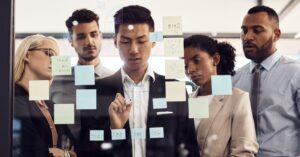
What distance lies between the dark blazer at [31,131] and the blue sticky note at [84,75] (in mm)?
205

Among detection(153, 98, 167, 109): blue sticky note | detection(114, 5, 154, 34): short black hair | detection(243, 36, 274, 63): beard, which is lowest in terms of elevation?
detection(153, 98, 167, 109): blue sticky note

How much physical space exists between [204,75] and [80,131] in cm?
71

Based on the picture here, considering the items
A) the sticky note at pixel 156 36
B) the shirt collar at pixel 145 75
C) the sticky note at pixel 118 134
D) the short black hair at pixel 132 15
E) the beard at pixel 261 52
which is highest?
the short black hair at pixel 132 15

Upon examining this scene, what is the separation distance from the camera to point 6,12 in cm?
209

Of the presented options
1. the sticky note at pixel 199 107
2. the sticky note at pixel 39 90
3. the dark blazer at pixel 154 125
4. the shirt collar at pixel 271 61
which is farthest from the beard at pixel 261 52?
the sticky note at pixel 39 90

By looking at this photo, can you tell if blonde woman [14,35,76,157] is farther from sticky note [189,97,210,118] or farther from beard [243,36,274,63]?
beard [243,36,274,63]

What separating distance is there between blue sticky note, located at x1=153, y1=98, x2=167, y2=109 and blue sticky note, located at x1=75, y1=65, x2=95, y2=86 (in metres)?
0.34

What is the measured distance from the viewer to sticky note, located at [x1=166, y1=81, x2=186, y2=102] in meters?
2.10

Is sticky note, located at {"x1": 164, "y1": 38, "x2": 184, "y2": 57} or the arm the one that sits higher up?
sticky note, located at {"x1": 164, "y1": 38, "x2": 184, "y2": 57}

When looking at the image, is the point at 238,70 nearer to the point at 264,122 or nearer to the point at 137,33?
the point at 264,122

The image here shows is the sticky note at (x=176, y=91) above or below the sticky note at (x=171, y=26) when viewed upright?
below

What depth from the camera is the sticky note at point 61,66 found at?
211cm

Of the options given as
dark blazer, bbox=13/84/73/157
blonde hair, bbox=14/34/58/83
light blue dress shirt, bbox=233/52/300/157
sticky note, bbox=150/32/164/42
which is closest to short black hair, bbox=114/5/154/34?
sticky note, bbox=150/32/164/42

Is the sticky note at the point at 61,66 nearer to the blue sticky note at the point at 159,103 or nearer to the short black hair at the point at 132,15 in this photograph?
the short black hair at the point at 132,15
